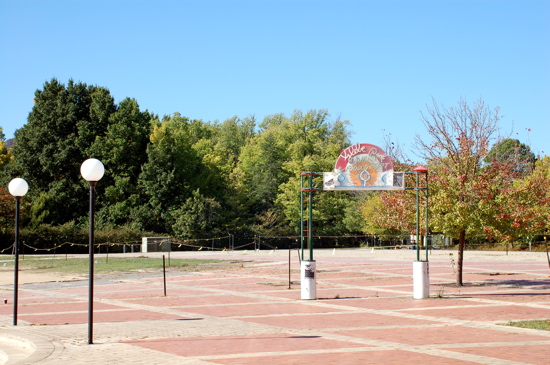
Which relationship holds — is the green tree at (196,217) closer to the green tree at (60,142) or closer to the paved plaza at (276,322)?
the green tree at (60,142)

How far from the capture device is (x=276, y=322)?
14.5 m

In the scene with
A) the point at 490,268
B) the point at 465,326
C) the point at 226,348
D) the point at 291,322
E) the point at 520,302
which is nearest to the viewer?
the point at 226,348

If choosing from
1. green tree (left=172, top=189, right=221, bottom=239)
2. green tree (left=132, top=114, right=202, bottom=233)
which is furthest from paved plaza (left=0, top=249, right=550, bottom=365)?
green tree (left=132, top=114, right=202, bottom=233)

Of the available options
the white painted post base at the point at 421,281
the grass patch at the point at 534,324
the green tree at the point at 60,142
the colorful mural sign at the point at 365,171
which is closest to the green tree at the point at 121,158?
the green tree at the point at 60,142

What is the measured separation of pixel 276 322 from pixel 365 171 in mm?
6804

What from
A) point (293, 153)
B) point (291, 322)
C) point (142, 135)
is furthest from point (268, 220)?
point (291, 322)

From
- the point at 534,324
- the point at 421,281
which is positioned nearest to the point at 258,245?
the point at 421,281

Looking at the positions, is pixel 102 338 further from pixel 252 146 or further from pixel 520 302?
pixel 252 146

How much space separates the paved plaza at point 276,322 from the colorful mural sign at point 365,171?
3231 mm

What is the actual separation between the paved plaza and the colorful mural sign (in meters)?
3.23

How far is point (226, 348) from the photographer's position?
1112 centimetres

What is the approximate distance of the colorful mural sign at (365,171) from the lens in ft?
64.9

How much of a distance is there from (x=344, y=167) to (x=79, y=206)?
1911 inches

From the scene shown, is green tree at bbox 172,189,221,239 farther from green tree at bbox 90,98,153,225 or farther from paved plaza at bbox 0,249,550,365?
paved plaza at bbox 0,249,550,365
